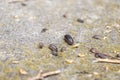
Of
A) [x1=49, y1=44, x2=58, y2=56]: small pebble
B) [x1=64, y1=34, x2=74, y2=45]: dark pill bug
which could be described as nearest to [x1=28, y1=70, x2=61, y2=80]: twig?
[x1=49, y1=44, x2=58, y2=56]: small pebble

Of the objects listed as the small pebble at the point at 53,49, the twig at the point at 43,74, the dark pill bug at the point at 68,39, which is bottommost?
the twig at the point at 43,74

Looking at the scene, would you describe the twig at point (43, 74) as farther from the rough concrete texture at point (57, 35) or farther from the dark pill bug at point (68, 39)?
the dark pill bug at point (68, 39)

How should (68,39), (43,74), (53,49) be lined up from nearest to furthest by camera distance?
(43,74), (53,49), (68,39)

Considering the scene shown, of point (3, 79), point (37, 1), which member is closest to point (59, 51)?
point (3, 79)

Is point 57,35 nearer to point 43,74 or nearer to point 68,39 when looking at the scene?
point 68,39

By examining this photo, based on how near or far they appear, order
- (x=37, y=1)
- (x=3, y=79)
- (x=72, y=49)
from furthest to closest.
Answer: (x=37, y=1) < (x=72, y=49) < (x=3, y=79)

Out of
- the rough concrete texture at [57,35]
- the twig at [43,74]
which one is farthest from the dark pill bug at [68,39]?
the twig at [43,74]

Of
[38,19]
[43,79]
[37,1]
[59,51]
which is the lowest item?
[43,79]

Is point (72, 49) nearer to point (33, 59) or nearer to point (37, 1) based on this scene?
point (33, 59)

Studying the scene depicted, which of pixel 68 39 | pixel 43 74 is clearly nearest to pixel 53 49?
pixel 68 39
